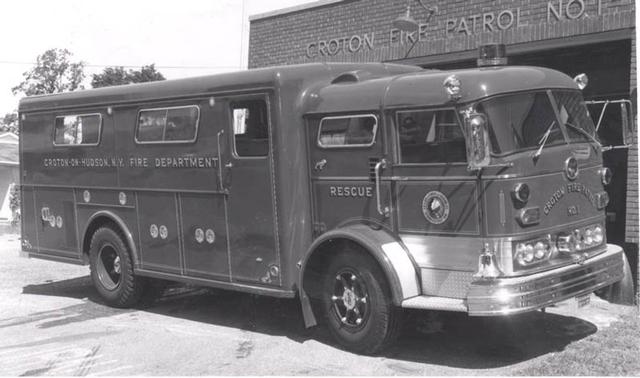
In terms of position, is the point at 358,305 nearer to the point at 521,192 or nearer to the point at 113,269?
the point at 521,192

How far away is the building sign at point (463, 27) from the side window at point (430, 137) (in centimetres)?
366

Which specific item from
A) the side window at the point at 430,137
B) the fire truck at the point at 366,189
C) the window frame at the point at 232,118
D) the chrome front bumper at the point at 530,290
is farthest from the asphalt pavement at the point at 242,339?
the window frame at the point at 232,118

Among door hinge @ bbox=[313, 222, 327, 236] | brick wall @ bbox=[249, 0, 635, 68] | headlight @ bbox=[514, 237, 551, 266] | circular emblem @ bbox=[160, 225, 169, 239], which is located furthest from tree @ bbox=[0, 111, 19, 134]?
headlight @ bbox=[514, 237, 551, 266]

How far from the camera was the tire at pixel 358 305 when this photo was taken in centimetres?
657

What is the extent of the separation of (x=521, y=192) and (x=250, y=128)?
2835 millimetres

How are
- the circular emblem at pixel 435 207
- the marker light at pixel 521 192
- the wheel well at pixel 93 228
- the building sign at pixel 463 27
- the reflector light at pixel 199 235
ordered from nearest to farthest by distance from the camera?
1. the marker light at pixel 521 192
2. the circular emblem at pixel 435 207
3. the reflector light at pixel 199 235
4. the building sign at pixel 463 27
5. the wheel well at pixel 93 228

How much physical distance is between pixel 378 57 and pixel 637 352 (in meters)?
6.48

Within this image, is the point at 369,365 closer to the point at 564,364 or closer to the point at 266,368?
the point at 266,368

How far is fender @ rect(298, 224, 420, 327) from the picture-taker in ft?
20.9

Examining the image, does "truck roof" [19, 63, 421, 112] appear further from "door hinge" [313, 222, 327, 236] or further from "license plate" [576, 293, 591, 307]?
"license plate" [576, 293, 591, 307]

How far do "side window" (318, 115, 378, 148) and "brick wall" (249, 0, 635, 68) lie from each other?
3659 millimetres

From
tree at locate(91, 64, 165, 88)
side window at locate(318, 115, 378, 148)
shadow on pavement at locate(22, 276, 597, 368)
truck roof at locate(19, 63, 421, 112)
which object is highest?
tree at locate(91, 64, 165, 88)

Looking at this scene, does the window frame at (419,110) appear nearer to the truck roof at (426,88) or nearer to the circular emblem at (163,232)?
the truck roof at (426,88)

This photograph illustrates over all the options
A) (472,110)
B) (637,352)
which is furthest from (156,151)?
(637,352)
